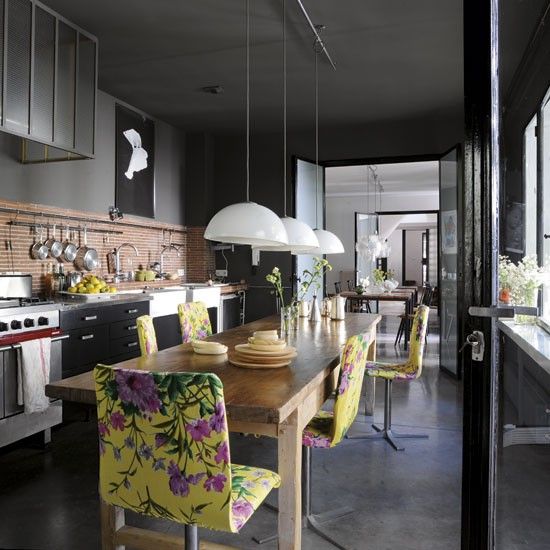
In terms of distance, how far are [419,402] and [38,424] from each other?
3.00 m

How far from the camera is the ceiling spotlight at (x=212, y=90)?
17.7 feet

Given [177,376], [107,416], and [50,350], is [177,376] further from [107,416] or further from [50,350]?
[50,350]

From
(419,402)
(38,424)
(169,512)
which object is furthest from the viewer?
(419,402)

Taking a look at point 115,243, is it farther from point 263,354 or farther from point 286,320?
point 263,354

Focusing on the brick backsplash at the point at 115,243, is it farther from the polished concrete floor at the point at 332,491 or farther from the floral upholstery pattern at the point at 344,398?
the floral upholstery pattern at the point at 344,398

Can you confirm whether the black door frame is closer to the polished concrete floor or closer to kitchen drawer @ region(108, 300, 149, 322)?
the polished concrete floor

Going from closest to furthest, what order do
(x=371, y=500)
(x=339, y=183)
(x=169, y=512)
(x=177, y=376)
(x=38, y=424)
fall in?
(x=177, y=376), (x=169, y=512), (x=371, y=500), (x=38, y=424), (x=339, y=183)

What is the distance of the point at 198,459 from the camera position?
1.50m

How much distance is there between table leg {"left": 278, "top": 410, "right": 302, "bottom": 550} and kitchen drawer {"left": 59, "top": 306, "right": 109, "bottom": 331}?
2.53 metres

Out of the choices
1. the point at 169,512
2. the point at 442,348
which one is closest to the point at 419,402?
the point at 442,348

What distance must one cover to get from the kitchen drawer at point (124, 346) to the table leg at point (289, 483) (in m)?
2.87

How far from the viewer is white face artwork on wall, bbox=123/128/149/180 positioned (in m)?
5.94

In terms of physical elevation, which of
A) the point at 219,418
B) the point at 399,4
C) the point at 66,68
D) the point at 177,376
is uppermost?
the point at 399,4

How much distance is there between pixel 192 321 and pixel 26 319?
108 cm
